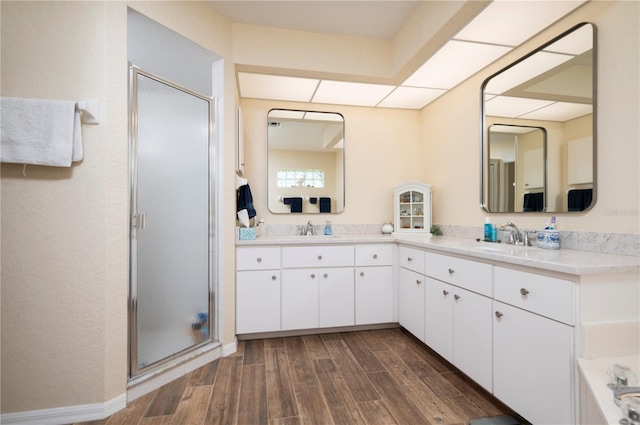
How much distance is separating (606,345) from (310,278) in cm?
185

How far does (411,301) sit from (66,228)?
236cm

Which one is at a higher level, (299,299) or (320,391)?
(299,299)

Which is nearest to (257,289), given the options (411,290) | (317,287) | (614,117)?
(317,287)

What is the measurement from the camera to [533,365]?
1382 mm

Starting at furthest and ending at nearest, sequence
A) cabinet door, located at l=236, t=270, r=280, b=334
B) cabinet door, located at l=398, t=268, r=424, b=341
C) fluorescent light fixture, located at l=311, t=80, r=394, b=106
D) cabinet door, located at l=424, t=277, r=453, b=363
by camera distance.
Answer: fluorescent light fixture, located at l=311, t=80, r=394, b=106, cabinet door, located at l=236, t=270, r=280, b=334, cabinet door, located at l=398, t=268, r=424, b=341, cabinet door, located at l=424, t=277, r=453, b=363

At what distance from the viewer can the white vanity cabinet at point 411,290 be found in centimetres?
236

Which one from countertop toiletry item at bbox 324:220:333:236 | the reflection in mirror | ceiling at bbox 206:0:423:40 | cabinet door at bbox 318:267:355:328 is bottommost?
cabinet door at bbox 318:267:355:328

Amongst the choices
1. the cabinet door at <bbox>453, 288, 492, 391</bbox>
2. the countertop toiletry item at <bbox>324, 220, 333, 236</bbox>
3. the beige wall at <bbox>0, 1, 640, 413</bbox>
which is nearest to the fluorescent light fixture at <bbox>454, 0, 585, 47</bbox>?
the beige wall at <bbox>0, 1, 640, 413</bbox>

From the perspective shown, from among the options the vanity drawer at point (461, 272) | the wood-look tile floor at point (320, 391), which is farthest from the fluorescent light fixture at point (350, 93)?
the wood-look tile floor at point (320, 391)

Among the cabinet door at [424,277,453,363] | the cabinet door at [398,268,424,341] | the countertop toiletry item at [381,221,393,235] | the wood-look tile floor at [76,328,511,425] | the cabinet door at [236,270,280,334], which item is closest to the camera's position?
the wood-look tile floor at [76,328,511,425]

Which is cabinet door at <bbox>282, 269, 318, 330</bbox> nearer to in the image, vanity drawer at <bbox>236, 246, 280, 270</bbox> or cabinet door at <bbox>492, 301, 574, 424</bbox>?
vanity drawer at <bbox>236, 246, 280, 270</bbox>

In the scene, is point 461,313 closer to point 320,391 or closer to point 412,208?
point 320,391

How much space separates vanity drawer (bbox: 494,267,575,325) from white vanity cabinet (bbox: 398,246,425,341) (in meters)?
0.80

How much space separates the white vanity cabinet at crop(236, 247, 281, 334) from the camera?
97.5 inches
